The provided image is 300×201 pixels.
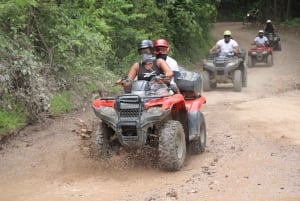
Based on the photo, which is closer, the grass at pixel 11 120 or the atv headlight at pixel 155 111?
the atv headlight at pixel 155 111

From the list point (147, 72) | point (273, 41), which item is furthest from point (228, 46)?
point (273, 41)

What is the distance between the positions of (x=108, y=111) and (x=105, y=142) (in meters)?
0.50

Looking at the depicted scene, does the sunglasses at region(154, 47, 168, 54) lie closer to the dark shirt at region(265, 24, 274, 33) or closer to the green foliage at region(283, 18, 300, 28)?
the dark shirt at region(265, 24, 274, 33)

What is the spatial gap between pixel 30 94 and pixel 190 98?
2.97 m

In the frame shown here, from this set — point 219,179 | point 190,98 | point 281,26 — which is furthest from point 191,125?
point 281,26

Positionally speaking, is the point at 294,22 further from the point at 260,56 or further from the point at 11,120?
the point at 11,120

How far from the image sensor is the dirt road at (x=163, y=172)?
625 cm

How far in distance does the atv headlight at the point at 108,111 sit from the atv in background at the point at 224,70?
8550mm

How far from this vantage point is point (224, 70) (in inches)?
603

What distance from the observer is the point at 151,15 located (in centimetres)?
1791

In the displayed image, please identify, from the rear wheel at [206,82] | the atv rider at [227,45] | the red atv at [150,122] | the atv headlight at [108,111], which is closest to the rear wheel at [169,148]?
the red atv at [150,122]

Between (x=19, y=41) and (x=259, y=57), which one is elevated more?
(x=19, y=41)

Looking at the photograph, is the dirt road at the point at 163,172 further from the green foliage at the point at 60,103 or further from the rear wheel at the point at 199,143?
the green foliage at the point at 60,103

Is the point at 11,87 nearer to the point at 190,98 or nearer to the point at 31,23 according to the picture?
the point at 31,23
